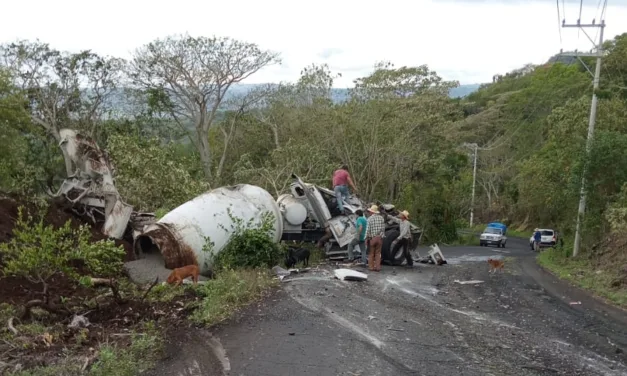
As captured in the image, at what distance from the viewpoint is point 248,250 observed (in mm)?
12992

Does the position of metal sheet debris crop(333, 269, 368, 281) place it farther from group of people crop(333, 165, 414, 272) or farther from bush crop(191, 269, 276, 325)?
group of people crop(333, 165, 414, 272)

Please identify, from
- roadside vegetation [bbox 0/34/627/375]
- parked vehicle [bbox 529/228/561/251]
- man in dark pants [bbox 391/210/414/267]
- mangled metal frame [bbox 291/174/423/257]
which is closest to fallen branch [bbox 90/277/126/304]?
roadside vegetation [bbox 0/34/627/375]

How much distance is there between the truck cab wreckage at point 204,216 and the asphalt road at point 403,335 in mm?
2314

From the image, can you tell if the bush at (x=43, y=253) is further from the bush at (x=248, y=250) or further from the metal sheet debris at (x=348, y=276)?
the metal sheet debris at (x=348, y=276)

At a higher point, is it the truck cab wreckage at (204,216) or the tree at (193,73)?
the tree at (193,73)

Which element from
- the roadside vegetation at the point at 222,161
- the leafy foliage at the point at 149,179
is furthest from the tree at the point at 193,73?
the leafy foliage at the point at 149,179

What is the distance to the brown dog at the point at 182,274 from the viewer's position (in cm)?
1118

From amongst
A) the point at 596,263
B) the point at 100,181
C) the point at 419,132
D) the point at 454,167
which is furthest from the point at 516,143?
the point at 100,181

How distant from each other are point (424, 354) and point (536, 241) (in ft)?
109

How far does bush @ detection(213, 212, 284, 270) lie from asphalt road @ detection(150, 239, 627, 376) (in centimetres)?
113

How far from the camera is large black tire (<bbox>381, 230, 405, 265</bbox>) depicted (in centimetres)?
1598

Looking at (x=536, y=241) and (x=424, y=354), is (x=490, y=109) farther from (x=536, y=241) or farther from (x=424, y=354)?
(x=424, y=354)

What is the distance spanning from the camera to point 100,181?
14.6 m

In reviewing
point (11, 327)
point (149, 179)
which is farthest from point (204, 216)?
point (149, 179)
